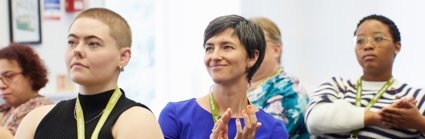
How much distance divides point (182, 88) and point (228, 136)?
2582 millimetres

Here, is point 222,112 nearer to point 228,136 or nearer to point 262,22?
point 228,136

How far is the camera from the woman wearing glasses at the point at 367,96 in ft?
9.72

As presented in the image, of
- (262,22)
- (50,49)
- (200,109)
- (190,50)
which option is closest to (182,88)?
(190,50)

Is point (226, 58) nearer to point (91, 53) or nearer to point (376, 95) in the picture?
point (91, 53)

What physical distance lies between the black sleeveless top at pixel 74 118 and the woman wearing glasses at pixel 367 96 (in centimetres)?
113

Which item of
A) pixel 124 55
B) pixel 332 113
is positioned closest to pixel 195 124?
pixel 124 55

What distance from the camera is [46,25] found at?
5.04 m

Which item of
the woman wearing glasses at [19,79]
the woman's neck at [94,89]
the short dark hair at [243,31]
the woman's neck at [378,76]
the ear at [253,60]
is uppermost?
the short dark hair at [243,31]

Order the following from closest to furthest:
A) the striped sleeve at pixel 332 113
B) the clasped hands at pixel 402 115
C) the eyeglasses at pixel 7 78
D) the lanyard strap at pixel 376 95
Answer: the clasped hands at pixel 402 115, the striped sleeve at pixel 332 113, the lanyard strap at pixel 376 95, the eyeglasses at pixel 7 78

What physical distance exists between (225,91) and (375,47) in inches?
34.6

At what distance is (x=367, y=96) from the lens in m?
3.09

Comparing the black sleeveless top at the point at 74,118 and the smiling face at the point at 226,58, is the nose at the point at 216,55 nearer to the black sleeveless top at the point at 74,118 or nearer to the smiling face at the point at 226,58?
the smiling face at the point at 226,58

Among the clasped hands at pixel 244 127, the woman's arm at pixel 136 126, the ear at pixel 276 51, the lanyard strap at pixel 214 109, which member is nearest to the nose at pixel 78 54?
the woman's arm at pixel 136 126

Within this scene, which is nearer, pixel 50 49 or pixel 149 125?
pixel 149 125
